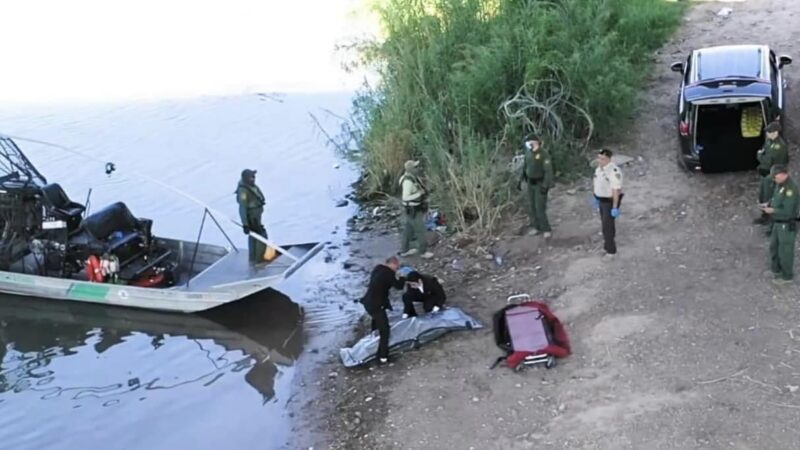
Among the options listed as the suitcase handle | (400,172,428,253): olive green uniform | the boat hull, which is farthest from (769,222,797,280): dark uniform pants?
the boat hull

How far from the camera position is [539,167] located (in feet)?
45.3

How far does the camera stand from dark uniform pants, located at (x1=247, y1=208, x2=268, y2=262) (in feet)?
48.2

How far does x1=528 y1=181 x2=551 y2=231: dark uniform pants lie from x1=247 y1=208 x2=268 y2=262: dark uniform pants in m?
3.97

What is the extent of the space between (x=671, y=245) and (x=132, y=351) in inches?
301

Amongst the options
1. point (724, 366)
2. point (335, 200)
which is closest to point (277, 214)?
point (335, 200)

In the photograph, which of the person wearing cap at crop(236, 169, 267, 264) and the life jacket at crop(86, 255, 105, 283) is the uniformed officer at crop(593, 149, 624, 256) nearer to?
the person wearing cap at crop(236, 169, 267, 264)

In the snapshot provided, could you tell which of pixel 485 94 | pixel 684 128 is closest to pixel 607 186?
pixel 684 128

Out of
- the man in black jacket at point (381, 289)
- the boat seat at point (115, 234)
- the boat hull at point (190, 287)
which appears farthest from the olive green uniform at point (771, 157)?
the boat seat at point (115, 234)

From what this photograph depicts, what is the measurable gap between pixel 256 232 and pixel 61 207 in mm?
3177

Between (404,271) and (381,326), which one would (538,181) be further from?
(381,326)

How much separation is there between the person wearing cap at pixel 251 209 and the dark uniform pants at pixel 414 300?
3067mm

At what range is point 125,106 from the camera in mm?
25391

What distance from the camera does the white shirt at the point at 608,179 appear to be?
12570 mm

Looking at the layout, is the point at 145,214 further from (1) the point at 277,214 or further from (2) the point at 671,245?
(2) the point at 671,245
